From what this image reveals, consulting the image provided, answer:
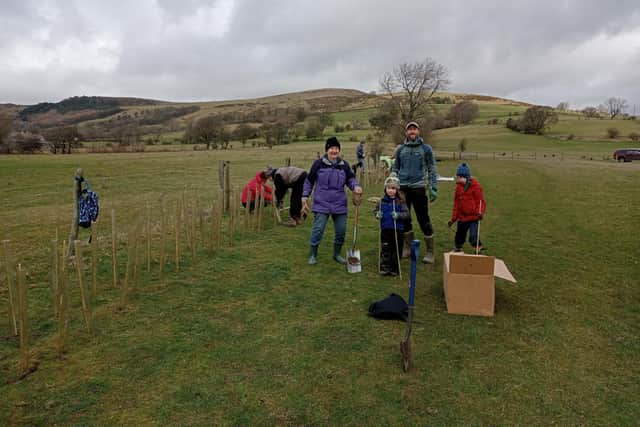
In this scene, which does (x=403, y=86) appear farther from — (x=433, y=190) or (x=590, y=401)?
(x=590, y=401)

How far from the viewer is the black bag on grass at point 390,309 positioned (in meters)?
4.36

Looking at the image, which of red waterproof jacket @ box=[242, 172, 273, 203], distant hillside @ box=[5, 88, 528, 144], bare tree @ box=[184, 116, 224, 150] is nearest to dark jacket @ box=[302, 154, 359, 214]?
red waterproof jacket @ box=[242, 172, 273, 203]

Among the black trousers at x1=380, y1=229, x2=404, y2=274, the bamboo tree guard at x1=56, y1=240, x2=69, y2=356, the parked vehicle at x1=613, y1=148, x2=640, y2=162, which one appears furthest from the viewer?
the parked vehicle at x1=613, y1=148, x2=640, y2=162

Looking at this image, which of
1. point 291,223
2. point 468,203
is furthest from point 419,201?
point 291,223

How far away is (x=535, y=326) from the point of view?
4.21 m

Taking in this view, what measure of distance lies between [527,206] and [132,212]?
1160 cm

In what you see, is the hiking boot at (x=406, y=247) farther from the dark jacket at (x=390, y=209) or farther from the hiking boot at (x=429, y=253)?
the dark jacket at (x=390, y=209)

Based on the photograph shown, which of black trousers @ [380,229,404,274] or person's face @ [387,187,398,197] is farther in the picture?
black trousers @ [380,229,404,274]

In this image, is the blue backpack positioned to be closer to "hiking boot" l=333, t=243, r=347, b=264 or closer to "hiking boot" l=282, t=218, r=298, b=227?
"hiking boot" l=333, t=243, r=347, b=264

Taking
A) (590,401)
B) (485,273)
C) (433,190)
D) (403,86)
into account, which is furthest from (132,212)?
(403,86)

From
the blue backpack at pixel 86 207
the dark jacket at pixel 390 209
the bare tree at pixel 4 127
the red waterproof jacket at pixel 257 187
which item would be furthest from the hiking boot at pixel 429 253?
the bare tree at pixel 4 127

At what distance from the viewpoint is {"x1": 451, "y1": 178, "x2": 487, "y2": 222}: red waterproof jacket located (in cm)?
611

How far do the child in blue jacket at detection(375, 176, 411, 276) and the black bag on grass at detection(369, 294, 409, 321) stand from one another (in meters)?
1.05

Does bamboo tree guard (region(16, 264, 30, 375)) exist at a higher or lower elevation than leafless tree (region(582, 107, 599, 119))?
lower
